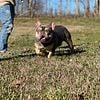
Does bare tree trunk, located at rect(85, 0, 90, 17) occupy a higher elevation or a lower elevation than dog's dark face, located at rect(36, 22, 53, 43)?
lower

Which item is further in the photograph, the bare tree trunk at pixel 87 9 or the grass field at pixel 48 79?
the bare tree trunk at pixel 87 9

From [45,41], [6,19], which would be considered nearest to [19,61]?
[45,41]

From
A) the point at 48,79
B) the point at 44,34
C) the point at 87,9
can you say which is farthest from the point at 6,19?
the point at 87,9

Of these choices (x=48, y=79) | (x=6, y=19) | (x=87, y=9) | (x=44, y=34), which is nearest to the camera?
(x=48, y=79)

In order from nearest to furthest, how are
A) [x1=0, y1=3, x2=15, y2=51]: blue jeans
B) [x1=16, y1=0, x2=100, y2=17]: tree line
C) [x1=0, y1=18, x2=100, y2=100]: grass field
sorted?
[x1=0, y1=18, x2=100, y2=100]: grass field < [x1=0, y1=3, x2=15, y2=51]: blue jeans < [x1=16, y1=0, x2=100, y2=17]: tree line

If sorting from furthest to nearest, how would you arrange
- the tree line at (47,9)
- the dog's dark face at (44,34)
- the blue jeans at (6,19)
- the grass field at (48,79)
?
the tree line at (47,9)
the blue jeans at (6,19)
the dog's dark face at (44,34)
the grass field at (48,79)

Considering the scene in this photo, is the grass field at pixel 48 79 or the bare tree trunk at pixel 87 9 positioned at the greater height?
the grass field at pixel 48 79

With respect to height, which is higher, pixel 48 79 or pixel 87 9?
pixel 48 79

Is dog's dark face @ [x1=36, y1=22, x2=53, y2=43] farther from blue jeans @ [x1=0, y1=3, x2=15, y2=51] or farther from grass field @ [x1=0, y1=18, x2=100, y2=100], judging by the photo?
blue jeans @ [x1=0, y1=3, x2=15, y2=51]

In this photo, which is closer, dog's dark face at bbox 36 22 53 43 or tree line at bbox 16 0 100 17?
dog's dark face at bbox 36 22 53 43

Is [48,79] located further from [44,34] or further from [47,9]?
[47,9]

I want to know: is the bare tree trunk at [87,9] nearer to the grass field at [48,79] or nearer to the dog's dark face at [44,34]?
the dog's dark face at [44,34]

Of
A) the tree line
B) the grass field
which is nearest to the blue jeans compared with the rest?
the grass field

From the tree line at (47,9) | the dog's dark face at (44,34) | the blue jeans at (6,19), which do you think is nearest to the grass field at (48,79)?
the dog's dark face at (44,34)
